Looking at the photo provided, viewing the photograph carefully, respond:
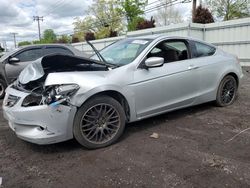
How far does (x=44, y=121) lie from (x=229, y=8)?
1230 inches

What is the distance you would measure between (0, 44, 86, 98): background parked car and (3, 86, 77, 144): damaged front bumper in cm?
429

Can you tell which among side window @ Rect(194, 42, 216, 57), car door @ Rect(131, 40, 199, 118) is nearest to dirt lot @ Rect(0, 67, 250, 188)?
car door @ Rect(131, 40, 199, 118)

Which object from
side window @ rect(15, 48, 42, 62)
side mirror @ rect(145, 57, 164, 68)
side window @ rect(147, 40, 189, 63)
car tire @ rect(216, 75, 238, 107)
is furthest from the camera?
side window @ rect(15, 48, 42, 62)

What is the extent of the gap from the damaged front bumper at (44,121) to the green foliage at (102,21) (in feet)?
137

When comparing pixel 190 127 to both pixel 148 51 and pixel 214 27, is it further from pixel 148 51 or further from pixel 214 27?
pixel 214 27

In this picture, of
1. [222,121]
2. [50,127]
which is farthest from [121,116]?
[222,121]

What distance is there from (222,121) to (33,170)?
3194 mm

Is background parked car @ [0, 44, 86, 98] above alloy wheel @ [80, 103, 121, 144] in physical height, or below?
above

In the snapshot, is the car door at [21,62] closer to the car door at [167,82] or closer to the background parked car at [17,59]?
the background parked car at [17,59]

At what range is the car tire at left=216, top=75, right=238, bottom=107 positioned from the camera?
5273mm

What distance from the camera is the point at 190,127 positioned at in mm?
4328

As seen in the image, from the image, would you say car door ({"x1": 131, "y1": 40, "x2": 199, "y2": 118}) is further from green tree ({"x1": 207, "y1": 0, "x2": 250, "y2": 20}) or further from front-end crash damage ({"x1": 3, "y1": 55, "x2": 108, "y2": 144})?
green tree ({"x1": 207, "y1": 0, "x2": 250, "y2": 20})

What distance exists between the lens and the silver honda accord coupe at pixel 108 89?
3294mm

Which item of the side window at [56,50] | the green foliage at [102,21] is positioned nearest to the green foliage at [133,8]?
the green foliage at [102,21]
